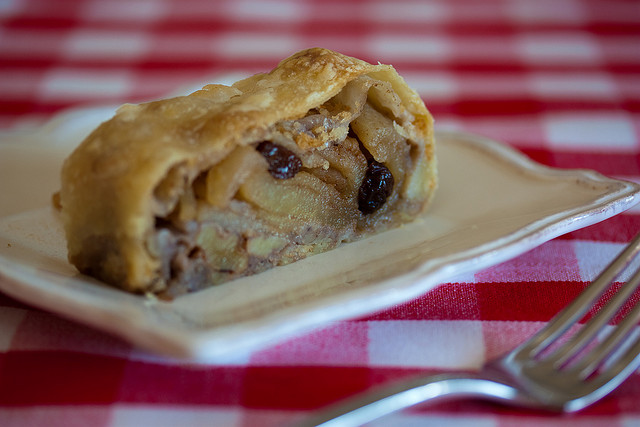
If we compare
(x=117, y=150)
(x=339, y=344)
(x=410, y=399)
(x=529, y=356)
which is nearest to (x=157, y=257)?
(x=117, y=150)

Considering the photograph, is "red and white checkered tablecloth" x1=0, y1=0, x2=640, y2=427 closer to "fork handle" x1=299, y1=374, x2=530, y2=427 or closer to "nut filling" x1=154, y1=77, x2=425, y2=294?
"fork handle" x1=299, y1=374, x2=530, y2=427

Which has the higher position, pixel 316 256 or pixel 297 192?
pixel 297 192

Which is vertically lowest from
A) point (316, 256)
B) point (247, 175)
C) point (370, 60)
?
point (370, 60)

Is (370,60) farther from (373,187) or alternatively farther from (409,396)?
(409,396)

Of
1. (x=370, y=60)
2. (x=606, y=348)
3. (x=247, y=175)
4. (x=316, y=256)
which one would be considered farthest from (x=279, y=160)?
(x=370, y=60)

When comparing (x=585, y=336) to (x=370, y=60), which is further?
(x=370, y=60)

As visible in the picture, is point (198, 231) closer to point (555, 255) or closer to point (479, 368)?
point (479, 368)
